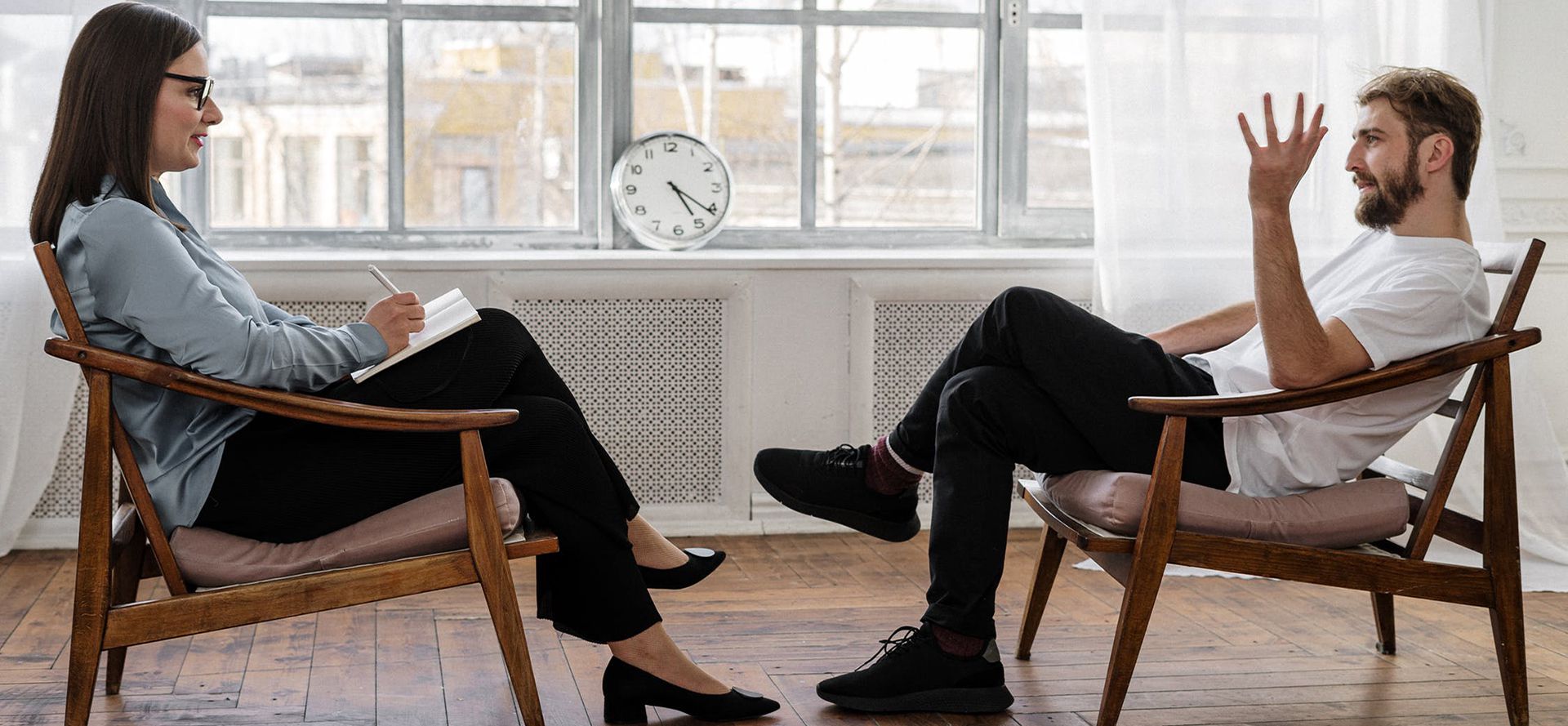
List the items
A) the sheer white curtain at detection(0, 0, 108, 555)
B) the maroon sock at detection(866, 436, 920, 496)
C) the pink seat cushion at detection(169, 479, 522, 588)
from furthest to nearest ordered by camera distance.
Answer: the sheer white curtain at detection(0, 0, 108, 555)
the maroon sock at detection(866, 436, 920, 496)
the pink seat cushion at detection(169, 479, 522, 588)

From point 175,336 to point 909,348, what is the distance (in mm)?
2188

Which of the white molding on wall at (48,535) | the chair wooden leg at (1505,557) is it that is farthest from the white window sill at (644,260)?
the chair wooden leg at (1505,557)

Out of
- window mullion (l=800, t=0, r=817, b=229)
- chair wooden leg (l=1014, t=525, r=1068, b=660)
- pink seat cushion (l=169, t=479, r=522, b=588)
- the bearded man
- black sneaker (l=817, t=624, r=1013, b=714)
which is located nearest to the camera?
pink seat cushion (l=169, t=479, r=522, b=588)

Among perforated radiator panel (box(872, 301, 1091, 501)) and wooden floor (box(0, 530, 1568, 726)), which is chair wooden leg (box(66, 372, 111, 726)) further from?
perforated radiator panel (box(872, 301, 1091, 501))

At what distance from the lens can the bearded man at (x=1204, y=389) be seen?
2.09m

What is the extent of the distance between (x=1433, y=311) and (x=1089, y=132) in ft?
5.20

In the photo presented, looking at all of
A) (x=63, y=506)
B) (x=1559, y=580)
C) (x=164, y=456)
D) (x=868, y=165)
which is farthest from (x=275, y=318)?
(x=1559, y=580)

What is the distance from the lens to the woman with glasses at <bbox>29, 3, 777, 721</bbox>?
185 cm

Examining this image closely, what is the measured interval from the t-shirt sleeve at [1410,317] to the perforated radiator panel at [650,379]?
183 centimetres

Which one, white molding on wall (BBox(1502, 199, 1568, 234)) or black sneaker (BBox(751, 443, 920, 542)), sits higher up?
white molding on wall (BBox(1502, 199, 1568, 234))

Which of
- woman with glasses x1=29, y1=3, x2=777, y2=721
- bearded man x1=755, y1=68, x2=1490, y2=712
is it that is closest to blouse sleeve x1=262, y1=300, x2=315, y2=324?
woman with glasses x1=29, y1=3, x2=777, y2=721

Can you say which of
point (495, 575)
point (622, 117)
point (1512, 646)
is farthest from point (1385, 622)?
point (622, 117)

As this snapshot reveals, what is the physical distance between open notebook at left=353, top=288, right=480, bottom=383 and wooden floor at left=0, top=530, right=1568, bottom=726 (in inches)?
22.6

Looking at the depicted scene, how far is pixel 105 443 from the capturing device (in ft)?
5.93
